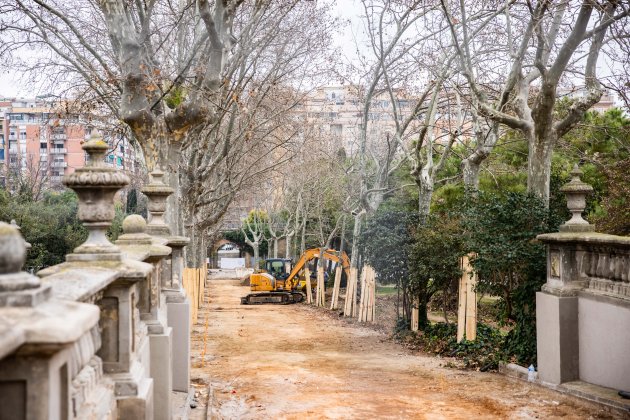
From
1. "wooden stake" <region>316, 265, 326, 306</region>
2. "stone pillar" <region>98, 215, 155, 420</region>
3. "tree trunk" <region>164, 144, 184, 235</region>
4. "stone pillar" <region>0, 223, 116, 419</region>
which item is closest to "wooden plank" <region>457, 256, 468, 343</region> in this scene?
"tree trunk" <region>164, 144, 184, 235</region>

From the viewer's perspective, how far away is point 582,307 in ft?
32.1

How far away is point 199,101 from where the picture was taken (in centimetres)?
1288

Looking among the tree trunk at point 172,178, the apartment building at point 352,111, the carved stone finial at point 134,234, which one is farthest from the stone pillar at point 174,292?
the apartment building at point 352,111

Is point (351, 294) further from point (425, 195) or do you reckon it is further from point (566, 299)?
point (566, 299)

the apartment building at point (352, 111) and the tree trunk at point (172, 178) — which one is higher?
the apartment building at point (352, 111)

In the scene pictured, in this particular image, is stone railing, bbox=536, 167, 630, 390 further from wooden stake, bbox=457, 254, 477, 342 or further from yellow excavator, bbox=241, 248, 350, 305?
yellow excavator, bbox=241, 248, 350, 305

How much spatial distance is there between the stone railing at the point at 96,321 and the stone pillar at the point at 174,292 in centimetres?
1

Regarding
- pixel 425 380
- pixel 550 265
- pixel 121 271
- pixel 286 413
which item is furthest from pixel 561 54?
pixel 121 271

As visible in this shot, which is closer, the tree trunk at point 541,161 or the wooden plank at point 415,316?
the tree trunk at point 541,161

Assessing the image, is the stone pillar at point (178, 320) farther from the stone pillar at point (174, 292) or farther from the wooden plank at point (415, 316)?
the wooden plank at point (415, 316)

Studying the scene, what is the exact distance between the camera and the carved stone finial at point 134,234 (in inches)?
259

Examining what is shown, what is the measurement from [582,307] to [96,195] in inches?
296

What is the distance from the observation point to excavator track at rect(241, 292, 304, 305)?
32875 mm

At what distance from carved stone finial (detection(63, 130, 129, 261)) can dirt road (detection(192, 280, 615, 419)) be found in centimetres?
442
